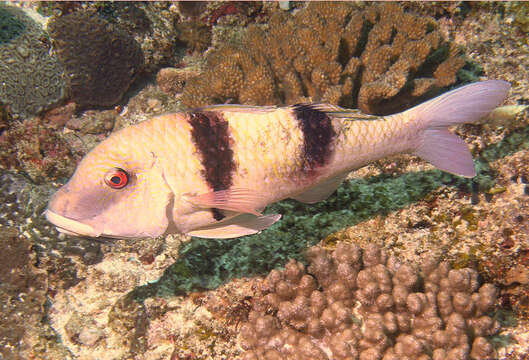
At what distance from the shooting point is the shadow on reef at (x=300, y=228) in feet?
10.6

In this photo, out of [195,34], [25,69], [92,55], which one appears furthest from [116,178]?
[25,69]

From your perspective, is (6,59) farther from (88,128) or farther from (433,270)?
(433,270)

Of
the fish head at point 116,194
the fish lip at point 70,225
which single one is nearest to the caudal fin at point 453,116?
the fish head at point 116,194

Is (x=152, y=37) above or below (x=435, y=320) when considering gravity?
above

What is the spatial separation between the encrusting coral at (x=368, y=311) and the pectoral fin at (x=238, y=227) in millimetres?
686

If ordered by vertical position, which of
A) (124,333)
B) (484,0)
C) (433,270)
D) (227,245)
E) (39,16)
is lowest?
(124,333)

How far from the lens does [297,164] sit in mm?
2414

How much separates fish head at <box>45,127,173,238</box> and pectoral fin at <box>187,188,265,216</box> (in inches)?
9.0

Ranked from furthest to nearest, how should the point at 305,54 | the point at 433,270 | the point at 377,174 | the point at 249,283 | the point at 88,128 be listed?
the point at 88,128 < the point at 305,54 < the point at 377,174 < the point at 249,283 < the point at 433,270

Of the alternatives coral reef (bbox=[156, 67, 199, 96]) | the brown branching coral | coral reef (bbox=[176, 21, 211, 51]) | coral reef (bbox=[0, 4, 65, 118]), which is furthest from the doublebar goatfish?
coral reef (bbox=[0, 4, 65, 118])

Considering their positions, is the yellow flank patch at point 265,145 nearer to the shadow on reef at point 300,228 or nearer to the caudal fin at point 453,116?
the caudal fin at point 453,116

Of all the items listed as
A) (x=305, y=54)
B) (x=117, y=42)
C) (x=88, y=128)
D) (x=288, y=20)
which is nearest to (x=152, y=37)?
(x=117, y=42)

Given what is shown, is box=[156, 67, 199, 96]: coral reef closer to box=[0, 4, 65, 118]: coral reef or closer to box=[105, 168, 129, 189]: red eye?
box=[0, 4, 65, 118]: coral reef

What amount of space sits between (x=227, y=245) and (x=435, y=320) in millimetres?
2048
